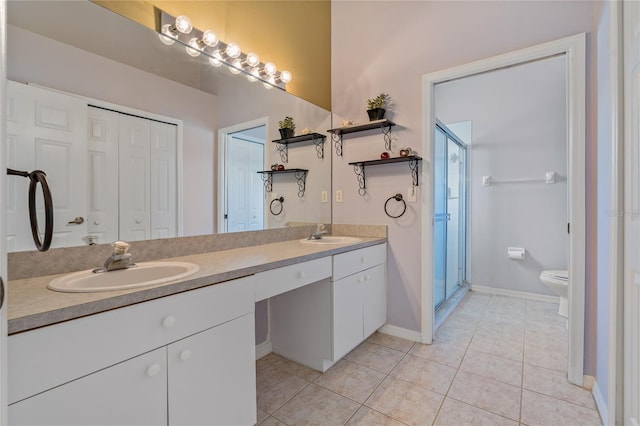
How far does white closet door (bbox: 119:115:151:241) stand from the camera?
4.62ft

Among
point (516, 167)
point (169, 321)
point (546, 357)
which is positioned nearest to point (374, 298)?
point (546, 357)

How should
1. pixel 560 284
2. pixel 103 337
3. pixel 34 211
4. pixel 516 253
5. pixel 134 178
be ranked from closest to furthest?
pixel 103 337 → pixel 34 211 → pixel 134 178 → pixel 560 284 → pixel 516 253

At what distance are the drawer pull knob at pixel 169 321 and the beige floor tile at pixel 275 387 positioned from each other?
862 millimetres

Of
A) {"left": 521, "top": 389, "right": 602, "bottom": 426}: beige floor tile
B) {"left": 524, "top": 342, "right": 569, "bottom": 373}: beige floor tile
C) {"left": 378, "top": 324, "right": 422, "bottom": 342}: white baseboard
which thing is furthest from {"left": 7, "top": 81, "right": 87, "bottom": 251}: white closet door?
{"left": 524, "top": 342, "right": 569, "bottom": 373}: beige floor tile

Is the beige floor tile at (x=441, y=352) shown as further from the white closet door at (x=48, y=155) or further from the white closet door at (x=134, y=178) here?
the white closet door at (x=48, y=155)

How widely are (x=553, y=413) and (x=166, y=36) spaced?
2.82 m

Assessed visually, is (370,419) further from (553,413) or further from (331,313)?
(553,413)

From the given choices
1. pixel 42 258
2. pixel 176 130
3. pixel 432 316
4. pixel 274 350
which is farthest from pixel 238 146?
pixel 432 316

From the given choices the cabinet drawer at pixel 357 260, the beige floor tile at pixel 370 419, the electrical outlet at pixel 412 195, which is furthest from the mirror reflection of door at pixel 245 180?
the beige floor tile at pixel 370 419

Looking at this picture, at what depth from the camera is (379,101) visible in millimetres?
2348

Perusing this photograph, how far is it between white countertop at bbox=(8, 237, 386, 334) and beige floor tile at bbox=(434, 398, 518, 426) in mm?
1047

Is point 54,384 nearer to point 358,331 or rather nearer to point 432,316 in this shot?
point 358,331

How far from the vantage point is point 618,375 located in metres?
1.26

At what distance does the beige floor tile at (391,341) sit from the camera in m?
2.23
